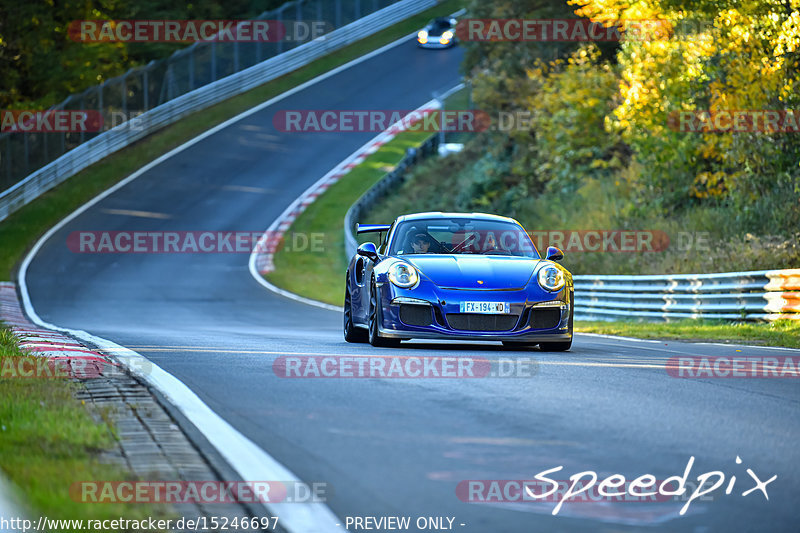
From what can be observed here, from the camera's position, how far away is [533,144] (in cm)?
3959

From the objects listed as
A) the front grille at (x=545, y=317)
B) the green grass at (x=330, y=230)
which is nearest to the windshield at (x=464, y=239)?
the front grille at (x=545, y=317)

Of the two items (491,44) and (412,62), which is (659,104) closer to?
(491,44)

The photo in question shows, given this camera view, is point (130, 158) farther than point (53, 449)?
Yes

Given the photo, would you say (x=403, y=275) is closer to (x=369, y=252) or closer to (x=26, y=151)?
(x=369, y=252)

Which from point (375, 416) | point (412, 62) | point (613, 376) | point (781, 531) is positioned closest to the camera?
point (781, 531)

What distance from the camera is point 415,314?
477 inches

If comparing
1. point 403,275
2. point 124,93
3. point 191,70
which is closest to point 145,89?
point 124,93

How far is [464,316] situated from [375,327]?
1.03 meters

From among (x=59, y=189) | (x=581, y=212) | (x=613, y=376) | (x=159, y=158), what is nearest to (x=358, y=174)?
(x=159, y=158)

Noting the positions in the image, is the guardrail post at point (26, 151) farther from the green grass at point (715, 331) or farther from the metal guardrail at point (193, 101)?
the green grass at point (715, 331)

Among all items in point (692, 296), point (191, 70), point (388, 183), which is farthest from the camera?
point (191, 70)

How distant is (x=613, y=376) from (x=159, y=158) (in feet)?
125

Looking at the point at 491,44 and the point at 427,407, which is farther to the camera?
the point at 491,44

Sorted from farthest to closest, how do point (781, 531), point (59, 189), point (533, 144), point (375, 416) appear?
point (59, 189) → point (533, 144) → point (375, 416) → point (781, 531)
